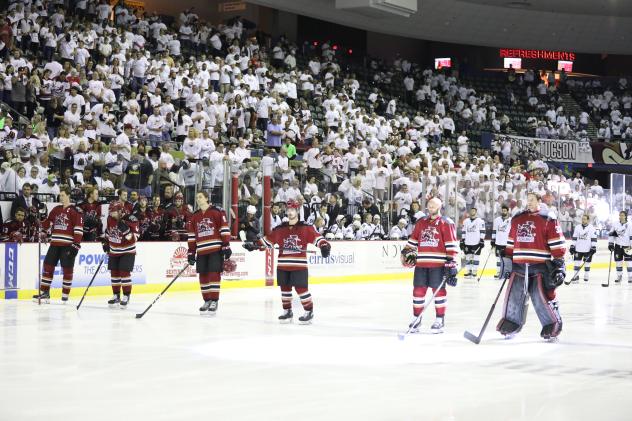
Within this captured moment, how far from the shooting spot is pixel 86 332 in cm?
1118

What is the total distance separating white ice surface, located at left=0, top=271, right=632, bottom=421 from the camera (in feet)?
22.0

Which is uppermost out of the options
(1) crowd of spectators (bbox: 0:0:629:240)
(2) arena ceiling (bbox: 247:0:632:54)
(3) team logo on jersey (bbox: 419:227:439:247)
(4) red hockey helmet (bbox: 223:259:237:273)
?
(2) arena ceiling (bbox: 247:0:632:54)

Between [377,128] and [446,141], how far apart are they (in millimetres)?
5257

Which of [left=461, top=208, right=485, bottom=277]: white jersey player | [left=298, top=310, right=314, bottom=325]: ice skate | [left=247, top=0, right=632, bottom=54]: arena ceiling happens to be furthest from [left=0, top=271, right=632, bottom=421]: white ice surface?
[left=247, top=0, right=632, bottom=54]: arena ceiling

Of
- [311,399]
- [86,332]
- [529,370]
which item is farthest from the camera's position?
[86,332]

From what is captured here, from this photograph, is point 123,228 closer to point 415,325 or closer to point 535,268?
point 415,325

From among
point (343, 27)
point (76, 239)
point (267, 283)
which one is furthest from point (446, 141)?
point (76, 239)

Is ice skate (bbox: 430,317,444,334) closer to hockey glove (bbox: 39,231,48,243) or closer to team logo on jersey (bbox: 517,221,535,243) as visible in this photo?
team logo on jersey (bbox: 517,221,535,243)

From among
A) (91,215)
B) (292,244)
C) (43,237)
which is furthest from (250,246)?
(43,237)

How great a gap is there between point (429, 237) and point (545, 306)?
164 cm

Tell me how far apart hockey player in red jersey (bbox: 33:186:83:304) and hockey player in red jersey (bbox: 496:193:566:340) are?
682 cm

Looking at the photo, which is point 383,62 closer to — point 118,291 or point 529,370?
point 118,291

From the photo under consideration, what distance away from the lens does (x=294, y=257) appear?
12.4 m

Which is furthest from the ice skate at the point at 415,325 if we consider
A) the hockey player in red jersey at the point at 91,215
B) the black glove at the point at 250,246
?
the hockey player in red jersey at the point at 91,215
